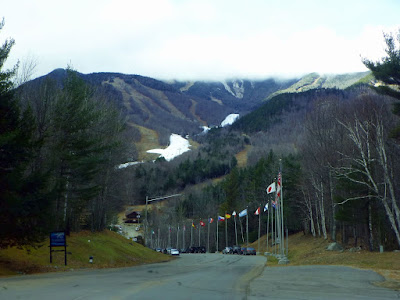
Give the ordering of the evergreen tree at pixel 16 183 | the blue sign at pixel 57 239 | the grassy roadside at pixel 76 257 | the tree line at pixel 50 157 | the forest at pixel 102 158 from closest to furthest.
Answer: the evergreen tree at pixel 16 183 → the tree line at pixel 50 157 → the forest at pixel 102 158 → the grassy roadside at pixel 76 257 → the blue sign at pixel 57 239

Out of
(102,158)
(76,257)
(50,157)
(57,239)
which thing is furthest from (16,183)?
(102,158)

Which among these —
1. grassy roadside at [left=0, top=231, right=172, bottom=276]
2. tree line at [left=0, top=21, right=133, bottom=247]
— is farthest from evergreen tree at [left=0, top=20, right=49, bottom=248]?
grassy roadside at [left=0, top=231, right=172, bottom=276]

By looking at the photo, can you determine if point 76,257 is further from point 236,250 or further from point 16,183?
point 236,250

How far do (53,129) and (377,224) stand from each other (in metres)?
27.3

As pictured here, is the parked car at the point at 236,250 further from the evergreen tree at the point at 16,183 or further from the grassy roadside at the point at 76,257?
the evergreen tree at the point at 16,183

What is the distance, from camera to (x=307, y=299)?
13.3m

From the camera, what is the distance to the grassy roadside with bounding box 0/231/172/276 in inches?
925

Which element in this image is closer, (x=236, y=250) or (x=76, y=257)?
(x=76, y=257)

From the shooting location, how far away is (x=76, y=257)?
3048 centimetres

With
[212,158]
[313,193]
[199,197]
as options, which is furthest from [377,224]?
[212,158]

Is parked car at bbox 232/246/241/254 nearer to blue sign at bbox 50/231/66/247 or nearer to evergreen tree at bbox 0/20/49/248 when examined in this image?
blue sign at bbox 50/231/66/247

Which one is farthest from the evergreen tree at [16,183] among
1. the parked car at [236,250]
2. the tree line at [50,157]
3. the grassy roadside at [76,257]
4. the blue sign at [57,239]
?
the parked car at [236,250]

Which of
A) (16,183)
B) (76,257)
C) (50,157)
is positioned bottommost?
(76,257)

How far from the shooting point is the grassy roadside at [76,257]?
23.5 meters
